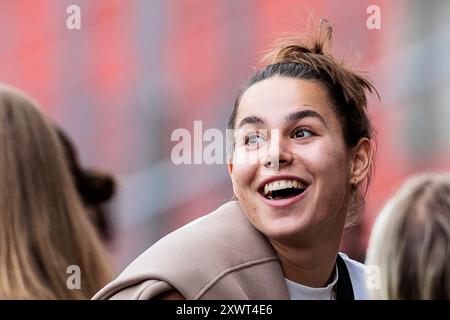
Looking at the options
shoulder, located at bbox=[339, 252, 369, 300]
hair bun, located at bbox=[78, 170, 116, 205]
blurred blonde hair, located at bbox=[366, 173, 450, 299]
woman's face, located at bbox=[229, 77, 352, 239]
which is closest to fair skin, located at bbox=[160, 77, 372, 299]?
woman's face, located at bbox=[229, 77, 352, 239]

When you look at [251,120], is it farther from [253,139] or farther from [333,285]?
[333,285]

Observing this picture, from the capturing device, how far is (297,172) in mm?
2195

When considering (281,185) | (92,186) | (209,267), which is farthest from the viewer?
(92,186)

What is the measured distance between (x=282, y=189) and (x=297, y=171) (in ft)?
0.23

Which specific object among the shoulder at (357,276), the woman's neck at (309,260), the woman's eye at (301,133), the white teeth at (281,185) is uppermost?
the woman's eye at (301,133)

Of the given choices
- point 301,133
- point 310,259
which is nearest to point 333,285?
point 310,259

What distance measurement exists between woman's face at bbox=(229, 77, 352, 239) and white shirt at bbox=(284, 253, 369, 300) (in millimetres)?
155

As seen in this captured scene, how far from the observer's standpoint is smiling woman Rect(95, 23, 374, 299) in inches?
80.6

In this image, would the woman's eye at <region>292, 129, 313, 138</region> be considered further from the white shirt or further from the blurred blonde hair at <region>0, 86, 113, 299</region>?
the blurred blonde hair at <region>0, 86, 113, 299</region>

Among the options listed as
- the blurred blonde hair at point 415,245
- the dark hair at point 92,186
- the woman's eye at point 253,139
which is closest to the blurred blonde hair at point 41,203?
the dark hair at point 92,186

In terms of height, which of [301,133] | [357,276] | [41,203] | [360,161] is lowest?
[357,276]

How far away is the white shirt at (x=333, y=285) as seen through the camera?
2.14 metres

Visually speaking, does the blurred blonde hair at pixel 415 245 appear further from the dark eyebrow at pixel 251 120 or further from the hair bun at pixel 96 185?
the hair bun at pixel 96 185

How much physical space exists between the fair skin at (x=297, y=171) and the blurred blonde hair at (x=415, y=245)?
0.97 feet
